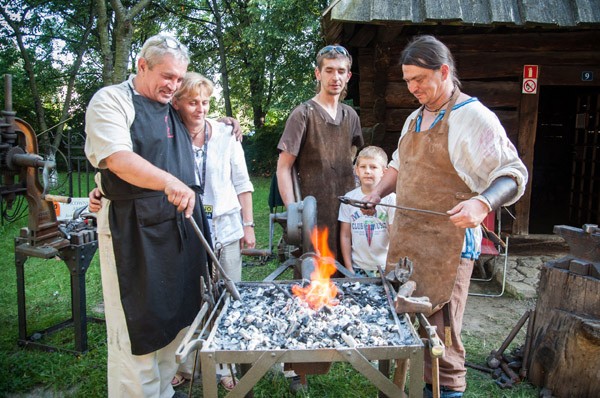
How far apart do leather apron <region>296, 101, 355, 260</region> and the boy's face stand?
0.12 metres

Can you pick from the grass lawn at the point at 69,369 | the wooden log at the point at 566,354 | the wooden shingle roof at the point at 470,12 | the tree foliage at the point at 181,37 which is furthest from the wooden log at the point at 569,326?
the tree foliage at the point at 181,37

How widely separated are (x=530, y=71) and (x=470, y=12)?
1573 mm

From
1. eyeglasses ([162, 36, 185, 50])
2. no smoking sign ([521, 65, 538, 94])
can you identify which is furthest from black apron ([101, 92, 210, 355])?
no smoking sign ([521, 65, 538, 94])

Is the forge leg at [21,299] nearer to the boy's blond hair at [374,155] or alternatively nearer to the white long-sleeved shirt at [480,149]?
the boy's blond hair at [374,155]

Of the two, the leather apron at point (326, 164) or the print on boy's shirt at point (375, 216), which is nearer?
the leather apron at point (326, 164)

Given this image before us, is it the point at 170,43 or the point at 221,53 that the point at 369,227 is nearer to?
the point at 170,43

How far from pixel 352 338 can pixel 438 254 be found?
0.90 metres

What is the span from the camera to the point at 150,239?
93.7 inches

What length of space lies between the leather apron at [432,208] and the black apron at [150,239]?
44.2 inches

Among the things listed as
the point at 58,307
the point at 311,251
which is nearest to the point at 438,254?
the point at 311,251

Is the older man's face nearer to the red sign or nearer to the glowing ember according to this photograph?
the glowing ember

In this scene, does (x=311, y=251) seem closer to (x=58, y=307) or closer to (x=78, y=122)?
(x=58, y=307)

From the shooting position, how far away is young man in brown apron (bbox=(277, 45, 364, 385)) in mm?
3125

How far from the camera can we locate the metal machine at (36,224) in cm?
349
